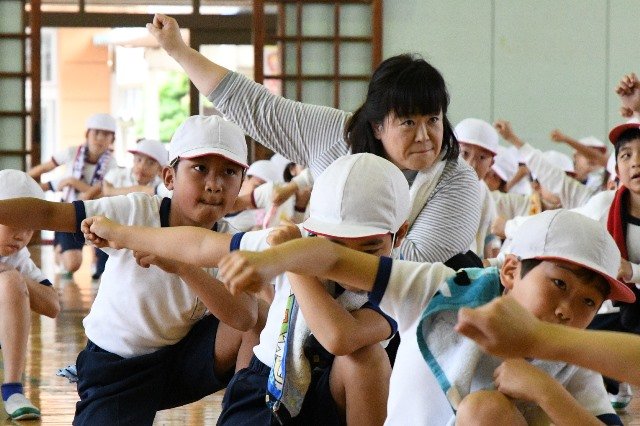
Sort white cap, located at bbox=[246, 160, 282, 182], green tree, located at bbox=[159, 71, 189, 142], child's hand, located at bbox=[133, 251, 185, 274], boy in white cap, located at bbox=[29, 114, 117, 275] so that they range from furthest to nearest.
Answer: green tree, located at bbox=[159, 71, 189, 142] → boy in white cap, located at bbox=[29, 114, 117, 275] → white cap, located at bbox=[246, 160, 282, 182] → child's hand, located at bbox=[133, 251, 185, 274]

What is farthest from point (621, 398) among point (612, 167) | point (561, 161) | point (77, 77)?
point (77, 77)

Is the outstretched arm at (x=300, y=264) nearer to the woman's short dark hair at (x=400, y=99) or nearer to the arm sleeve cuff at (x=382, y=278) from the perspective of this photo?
the arm sleeve cuff at (x=382, y=278)

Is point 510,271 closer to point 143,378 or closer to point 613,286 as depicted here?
point 613,286

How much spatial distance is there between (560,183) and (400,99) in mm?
3029

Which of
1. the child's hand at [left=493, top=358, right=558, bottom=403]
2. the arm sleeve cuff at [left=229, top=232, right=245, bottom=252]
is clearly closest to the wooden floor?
the arm sleeve cuff at [left=229, top=232, right=245, bottom=252]

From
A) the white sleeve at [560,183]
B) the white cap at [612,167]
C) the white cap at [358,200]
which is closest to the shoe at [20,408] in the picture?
the white cap at [358,200]

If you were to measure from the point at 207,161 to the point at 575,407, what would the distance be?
1025mm

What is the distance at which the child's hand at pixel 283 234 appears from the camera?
1.74 metres

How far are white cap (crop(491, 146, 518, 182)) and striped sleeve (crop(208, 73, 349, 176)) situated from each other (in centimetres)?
333

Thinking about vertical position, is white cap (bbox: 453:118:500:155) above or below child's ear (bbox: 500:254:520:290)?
above

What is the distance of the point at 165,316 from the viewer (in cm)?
235

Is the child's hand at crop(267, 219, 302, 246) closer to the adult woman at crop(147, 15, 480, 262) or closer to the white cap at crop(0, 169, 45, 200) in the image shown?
the adult woman at crop(147, 15, 480, 262)

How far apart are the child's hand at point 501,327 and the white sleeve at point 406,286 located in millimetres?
408

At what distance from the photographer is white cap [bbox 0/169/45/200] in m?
2.85
